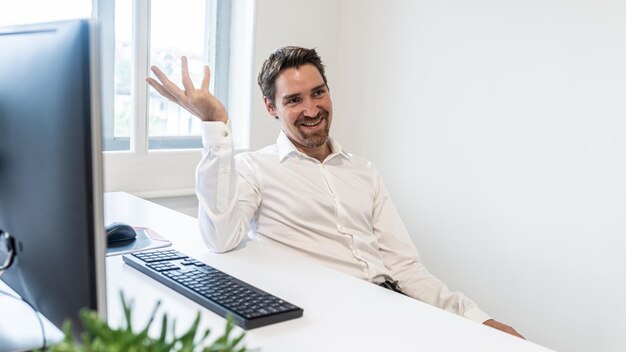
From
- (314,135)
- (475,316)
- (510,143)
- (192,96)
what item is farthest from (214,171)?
(510,143)

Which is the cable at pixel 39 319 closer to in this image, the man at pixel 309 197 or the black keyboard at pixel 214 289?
the black keyboard at pixel 214 289

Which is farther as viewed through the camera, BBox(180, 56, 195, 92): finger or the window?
the window

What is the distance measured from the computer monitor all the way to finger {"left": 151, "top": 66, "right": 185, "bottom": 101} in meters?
0.56

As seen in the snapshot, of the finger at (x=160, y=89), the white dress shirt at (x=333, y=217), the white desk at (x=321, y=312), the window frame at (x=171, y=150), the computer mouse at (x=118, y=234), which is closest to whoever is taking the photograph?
the white desk at (x=321, y=312)

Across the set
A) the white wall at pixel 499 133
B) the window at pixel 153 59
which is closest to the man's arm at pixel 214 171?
the window at pixel 153 59

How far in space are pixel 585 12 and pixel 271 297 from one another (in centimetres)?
161

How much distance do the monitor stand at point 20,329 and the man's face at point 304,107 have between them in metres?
1.02

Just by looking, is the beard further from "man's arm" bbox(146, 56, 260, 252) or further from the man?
"man's arm" bbox(146, 56, 260, 252)

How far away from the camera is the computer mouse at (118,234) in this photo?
1472 millimetres

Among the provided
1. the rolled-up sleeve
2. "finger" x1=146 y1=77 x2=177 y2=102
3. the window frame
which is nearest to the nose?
the rolled-up sleeve

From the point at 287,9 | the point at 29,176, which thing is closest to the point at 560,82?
the point at 287,9

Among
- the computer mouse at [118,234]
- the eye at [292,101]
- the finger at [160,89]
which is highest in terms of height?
the finger at [160,89]

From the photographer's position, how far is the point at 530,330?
238cm

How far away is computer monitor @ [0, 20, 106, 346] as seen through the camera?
2.15 feet
